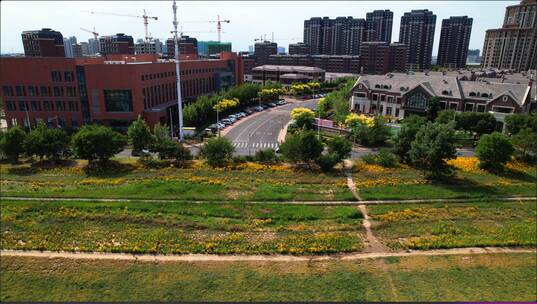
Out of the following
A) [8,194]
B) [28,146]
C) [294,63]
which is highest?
[294,63]

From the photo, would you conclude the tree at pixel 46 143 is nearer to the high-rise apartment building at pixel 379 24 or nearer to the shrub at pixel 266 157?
the shrub at pixel 266 157

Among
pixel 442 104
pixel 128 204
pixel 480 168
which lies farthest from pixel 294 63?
pixel 128 204

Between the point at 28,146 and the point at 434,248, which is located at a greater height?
the point at 28,146

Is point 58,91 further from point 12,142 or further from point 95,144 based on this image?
point 95,144

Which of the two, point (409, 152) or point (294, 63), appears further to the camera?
point (294, 63)

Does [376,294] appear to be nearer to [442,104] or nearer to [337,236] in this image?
[337,236]

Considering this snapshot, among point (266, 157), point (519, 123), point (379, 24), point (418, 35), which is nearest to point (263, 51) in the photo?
point (379, 24)

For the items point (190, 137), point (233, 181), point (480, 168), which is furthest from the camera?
point (190, 137)

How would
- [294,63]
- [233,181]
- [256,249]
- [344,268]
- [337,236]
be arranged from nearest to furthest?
1. [344,268]
2. [256,249]
3. [337,236]
4. [233,181]
5. [294,63]
